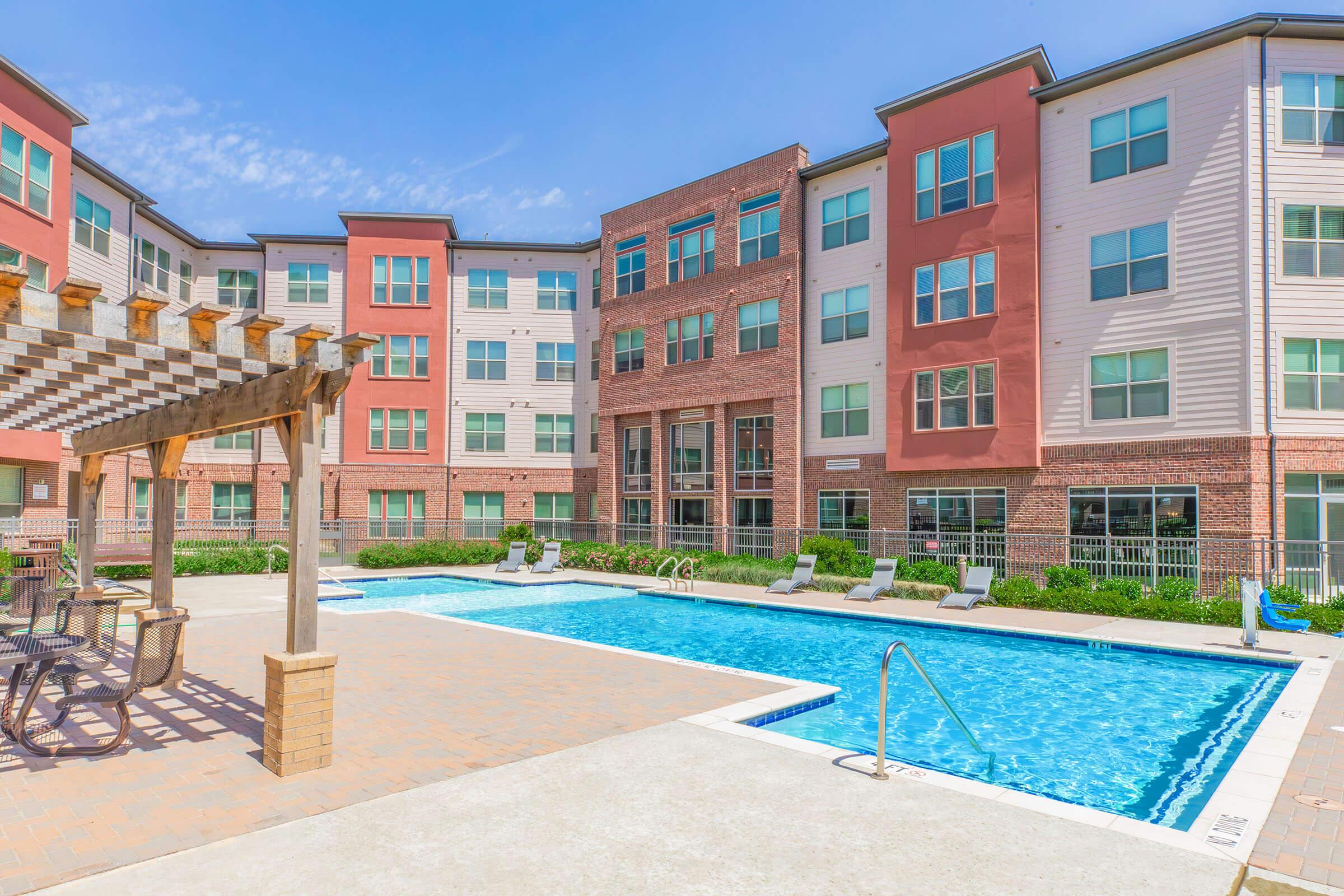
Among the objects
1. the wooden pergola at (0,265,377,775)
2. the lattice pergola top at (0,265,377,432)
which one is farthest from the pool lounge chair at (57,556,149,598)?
the wooden pergola at (0,265,377,775)

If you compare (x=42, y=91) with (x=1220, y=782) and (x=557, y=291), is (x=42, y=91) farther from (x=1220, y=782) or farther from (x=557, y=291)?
(x=1220, y=782)

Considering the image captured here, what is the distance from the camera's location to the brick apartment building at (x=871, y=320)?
58.3 feet

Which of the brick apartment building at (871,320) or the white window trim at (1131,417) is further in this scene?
the white window trim at (1131,417)

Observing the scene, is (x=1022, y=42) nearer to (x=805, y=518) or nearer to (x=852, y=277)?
(x=852, y=277)

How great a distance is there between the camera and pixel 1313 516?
17484 millimetres

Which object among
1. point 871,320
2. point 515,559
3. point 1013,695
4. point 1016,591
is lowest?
point 1013,695

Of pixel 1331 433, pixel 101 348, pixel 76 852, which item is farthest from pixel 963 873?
pixel 1331 433

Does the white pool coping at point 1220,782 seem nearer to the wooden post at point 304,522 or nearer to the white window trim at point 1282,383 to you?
the wooden post at point 304,522

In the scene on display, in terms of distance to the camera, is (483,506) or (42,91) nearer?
(42,91)

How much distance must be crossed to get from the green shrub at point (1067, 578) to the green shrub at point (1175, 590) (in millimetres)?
1355

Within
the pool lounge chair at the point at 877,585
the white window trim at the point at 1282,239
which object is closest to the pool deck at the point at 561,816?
the pool lounge chair at the point at 877,585

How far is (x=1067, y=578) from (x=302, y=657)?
17276 millimetres

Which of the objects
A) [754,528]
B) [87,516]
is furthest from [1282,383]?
[87,516]

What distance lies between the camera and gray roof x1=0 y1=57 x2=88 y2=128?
21.3 meters
